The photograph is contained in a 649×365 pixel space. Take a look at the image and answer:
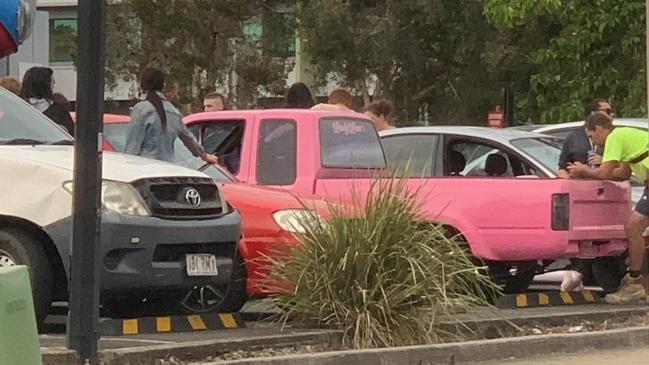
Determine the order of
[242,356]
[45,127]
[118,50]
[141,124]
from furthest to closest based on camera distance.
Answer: [118,50] < [141,124] < [45,127] < [242,356]

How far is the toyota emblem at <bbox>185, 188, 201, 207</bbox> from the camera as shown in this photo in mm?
10156

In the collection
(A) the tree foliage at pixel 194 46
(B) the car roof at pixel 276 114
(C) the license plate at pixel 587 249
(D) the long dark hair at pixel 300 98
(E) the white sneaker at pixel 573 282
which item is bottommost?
(E) the white sneaker at pixel 573 282

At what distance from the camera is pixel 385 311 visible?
400 inches

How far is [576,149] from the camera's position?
13.9m

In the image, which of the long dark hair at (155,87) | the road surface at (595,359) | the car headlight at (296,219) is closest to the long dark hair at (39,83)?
the long dark hair at (155,87)

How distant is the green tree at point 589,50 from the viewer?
76.5ft

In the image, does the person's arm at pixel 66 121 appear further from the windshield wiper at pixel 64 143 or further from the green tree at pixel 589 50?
the green tree at pixel 589 50

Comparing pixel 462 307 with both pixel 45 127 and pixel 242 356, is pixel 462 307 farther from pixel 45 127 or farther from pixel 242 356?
pixel 45 127

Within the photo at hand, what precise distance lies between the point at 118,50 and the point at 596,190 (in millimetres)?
29681

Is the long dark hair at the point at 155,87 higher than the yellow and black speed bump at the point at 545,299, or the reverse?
the long dark hair at the point at 155,87

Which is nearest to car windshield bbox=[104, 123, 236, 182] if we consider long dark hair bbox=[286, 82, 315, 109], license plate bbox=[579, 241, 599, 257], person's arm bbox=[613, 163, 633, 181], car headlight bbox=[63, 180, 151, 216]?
long dark hair bbox=[286, 82, 315, 109]

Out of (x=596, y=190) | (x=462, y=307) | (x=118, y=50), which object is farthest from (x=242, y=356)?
(x=118, y=50)

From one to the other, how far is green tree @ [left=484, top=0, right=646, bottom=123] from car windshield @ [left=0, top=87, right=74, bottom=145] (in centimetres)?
1352

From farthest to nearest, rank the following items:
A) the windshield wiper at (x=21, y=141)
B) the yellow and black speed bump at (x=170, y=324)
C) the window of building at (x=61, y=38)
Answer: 1. the window of building at (x=61, y=38)
2. the windshield wiper at (x=21, y=141)
3. the yellow and black speed bump at (x=170, y=324)
